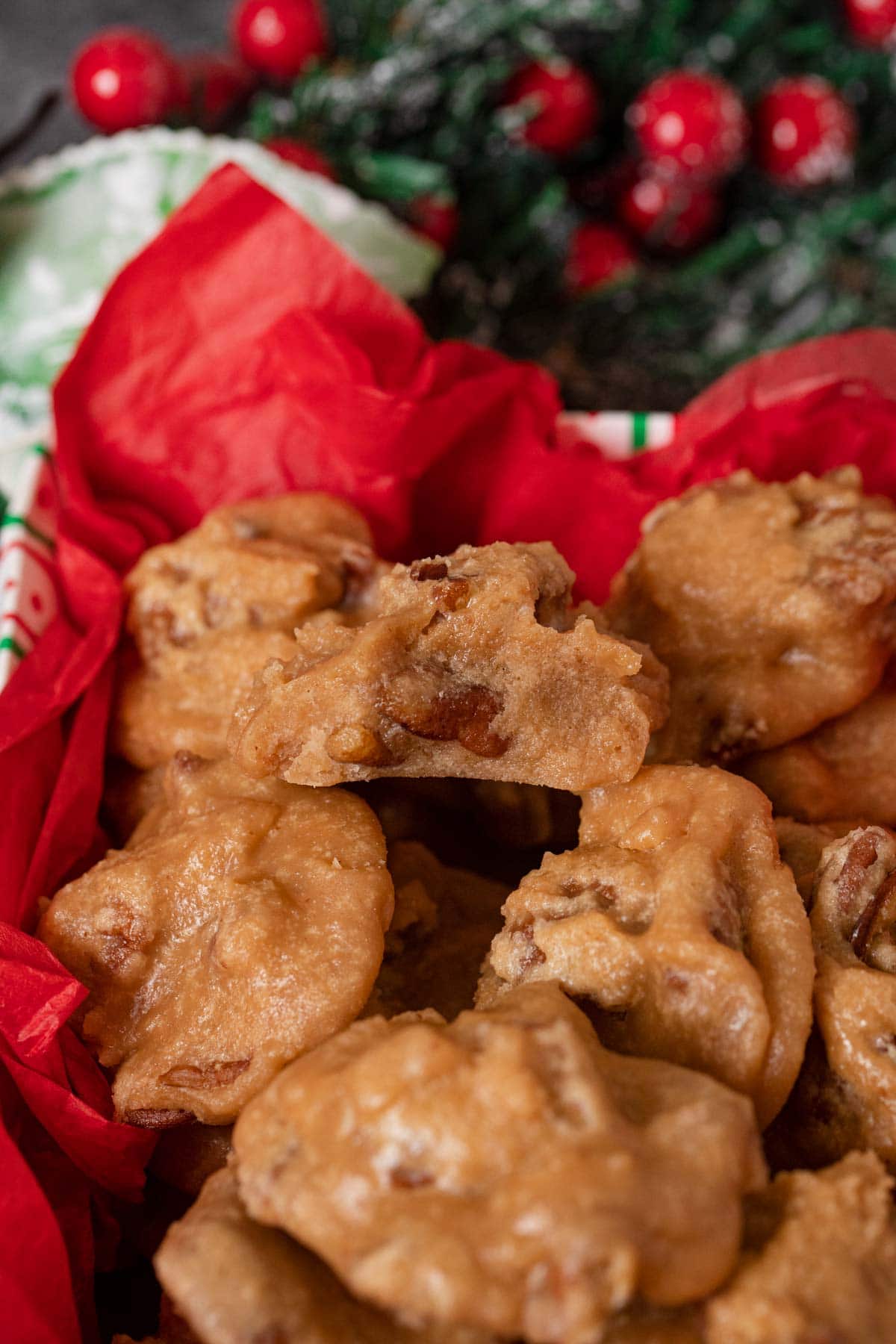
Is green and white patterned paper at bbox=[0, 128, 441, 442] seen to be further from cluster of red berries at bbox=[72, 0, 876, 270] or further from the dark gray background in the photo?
the dark gray background

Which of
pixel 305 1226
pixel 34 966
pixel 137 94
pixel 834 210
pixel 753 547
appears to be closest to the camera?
pixel 305 1226

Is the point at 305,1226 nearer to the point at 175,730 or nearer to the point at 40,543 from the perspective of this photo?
the point at 175,730

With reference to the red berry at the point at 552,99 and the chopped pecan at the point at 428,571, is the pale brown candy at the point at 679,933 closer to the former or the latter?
the chopped pecan at the point at 428,571

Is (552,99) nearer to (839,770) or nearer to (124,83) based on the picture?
(124,83)

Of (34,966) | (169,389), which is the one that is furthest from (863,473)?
(34,966)

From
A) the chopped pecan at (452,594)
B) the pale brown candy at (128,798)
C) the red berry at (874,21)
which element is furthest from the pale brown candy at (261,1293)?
the red berry at (874,21)

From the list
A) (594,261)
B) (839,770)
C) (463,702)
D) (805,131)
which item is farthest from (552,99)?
(463,702)
